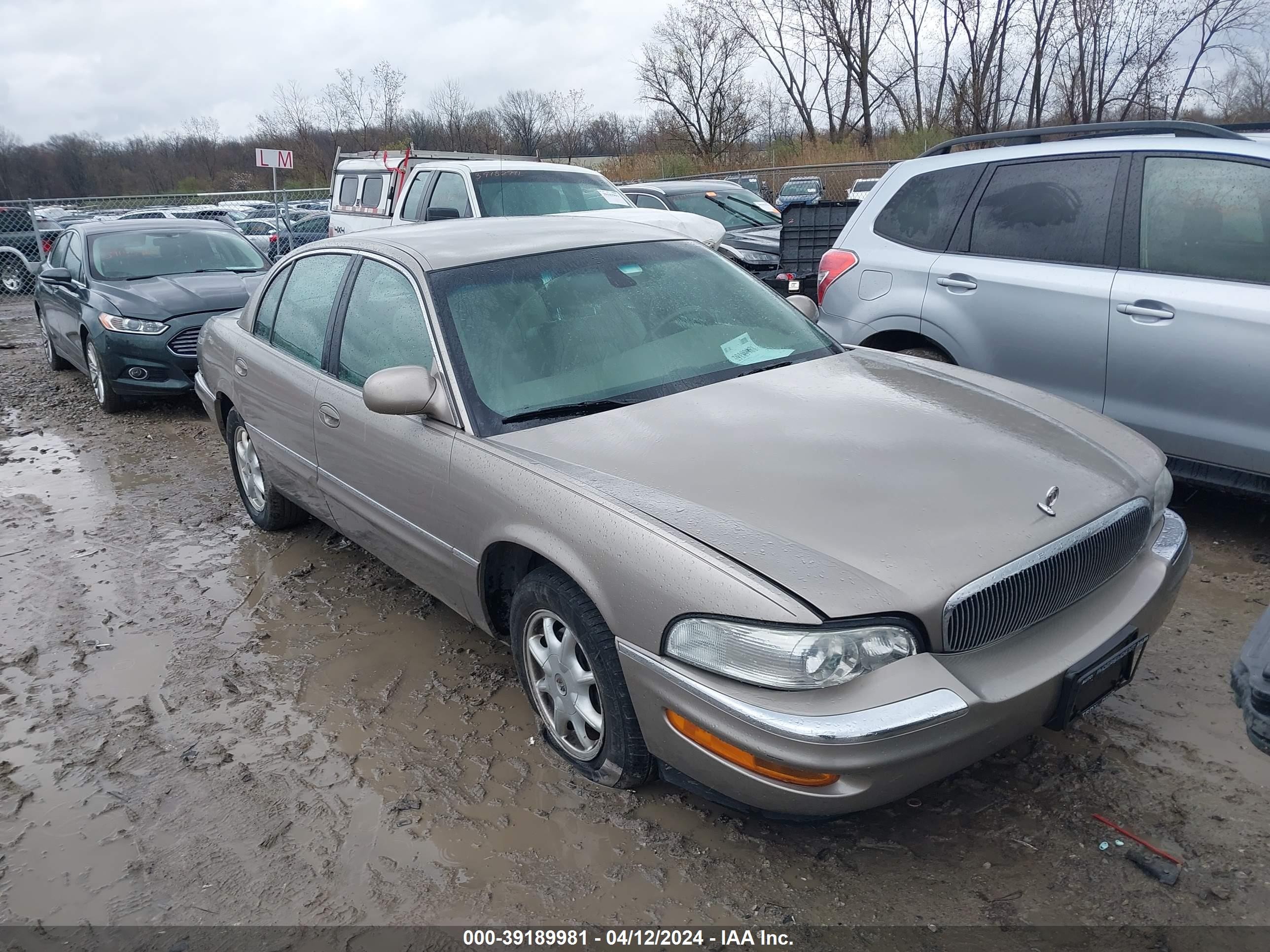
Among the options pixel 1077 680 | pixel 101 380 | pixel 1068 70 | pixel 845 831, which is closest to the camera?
pixel 1077 680

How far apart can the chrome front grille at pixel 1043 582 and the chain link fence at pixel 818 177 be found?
16.8 metres

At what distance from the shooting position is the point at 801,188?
19.4 meters

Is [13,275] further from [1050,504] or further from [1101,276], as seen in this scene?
[1050,504]

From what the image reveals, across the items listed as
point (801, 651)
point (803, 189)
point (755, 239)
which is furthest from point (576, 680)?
point (803, 189)

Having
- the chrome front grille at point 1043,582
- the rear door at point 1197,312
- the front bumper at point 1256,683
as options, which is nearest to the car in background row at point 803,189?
the rear door at point 1197,312

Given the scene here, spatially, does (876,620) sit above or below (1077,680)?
above

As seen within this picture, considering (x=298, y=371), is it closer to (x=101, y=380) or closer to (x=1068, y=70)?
(x=101, y=380)

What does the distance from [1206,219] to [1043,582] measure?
2.74m

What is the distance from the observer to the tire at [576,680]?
2625 mm

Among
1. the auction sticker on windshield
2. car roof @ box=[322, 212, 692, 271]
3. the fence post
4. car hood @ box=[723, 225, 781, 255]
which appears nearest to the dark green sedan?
car roof @ box=[322, 212, 692, 271]

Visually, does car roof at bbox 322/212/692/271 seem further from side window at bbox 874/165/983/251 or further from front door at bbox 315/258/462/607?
side window at bbox 874/165/983/251

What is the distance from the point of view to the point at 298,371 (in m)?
4.21

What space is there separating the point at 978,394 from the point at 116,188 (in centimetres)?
5629

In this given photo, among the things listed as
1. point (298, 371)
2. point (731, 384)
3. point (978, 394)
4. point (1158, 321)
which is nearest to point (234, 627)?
point (298, 371)
